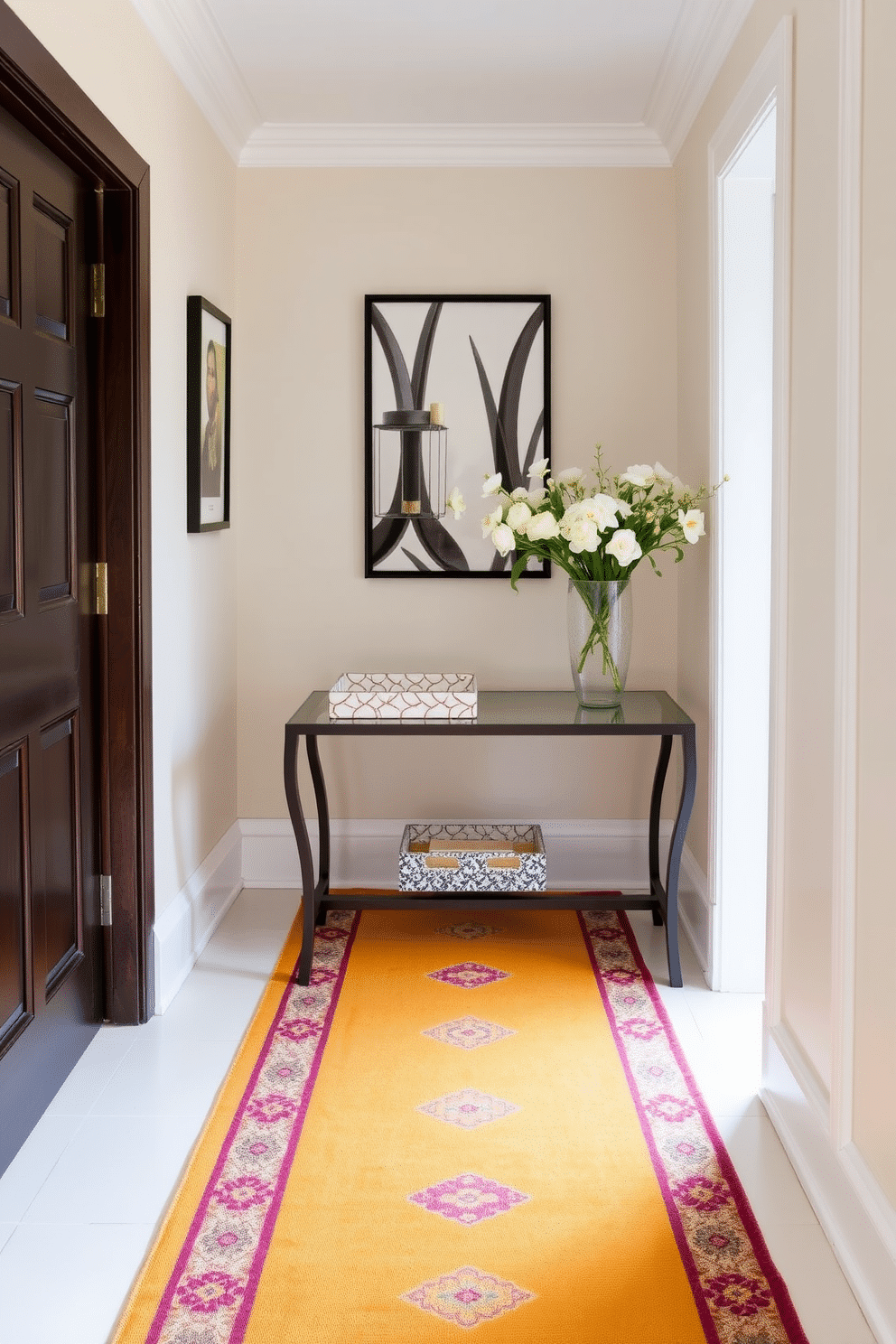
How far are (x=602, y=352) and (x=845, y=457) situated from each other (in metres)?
2.04

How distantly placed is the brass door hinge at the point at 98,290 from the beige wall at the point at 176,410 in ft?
0.63

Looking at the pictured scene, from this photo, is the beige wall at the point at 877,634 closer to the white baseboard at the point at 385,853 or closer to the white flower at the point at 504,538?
the white flower at the point at 504,538

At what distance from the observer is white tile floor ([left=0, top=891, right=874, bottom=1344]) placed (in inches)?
74.3

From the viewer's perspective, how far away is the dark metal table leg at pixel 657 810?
367 centimetres


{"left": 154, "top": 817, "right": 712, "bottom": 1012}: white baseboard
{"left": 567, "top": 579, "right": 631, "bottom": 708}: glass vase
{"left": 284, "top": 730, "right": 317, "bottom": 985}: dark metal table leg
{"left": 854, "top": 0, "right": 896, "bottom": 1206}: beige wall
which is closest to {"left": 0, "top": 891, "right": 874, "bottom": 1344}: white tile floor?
{"left": 284, "top": 730, "right": 317, "bottom": 985}: dark metal table leg

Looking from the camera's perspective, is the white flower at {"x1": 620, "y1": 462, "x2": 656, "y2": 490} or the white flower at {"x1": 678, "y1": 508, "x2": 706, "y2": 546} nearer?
the white flower at {"x1": 678, "y1": 508, "x2": 706, "y2": 546}

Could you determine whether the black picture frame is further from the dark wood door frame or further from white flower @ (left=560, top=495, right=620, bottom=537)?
the dark wood door frame

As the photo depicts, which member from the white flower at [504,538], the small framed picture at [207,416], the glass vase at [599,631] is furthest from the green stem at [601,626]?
the small framed picture at [207,416]

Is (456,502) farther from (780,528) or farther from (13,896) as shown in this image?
(13,896)

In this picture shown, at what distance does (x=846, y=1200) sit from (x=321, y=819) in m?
2.26

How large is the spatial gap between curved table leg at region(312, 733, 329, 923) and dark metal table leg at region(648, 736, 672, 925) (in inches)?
40.0

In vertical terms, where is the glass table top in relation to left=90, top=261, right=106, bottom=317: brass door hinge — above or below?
below

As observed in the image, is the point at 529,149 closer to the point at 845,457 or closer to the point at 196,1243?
the point at 845,457

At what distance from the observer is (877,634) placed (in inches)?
74.2
